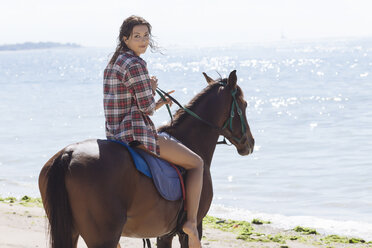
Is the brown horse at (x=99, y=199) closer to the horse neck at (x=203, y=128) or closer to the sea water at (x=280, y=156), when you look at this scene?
the horse neck at (x=203, y=128)

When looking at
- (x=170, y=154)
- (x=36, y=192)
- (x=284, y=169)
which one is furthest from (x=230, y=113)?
(x=284, y=169)

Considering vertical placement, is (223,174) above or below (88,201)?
below

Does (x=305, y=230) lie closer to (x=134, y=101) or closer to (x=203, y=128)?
(x=203, y=128)

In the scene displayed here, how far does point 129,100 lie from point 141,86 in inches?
5.8

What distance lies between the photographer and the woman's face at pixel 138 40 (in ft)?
15.0

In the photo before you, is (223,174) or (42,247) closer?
(42,247)

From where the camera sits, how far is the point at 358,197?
460 inches

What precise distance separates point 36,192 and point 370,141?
1023 centimetres

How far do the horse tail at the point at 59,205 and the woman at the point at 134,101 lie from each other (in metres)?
0.61

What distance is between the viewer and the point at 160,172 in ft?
14.5

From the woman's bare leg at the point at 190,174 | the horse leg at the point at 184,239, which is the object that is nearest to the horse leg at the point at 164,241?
the horse leg at the point at 184,239

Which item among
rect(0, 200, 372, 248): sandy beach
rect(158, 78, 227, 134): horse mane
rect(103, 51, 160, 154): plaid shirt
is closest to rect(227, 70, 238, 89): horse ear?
rect(158, 78, 227, 134): horse mane

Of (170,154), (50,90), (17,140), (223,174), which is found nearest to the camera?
(170,154)

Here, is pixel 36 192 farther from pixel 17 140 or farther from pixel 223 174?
pixel 17 140
